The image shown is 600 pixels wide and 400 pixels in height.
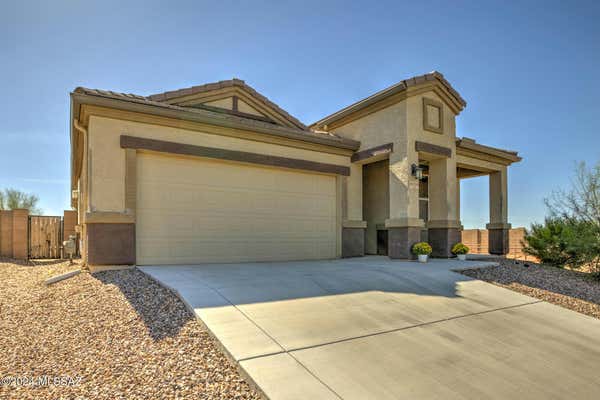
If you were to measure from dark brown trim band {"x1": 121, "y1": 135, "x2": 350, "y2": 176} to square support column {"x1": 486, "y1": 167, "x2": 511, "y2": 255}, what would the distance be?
291 inches

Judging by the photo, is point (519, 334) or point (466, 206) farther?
point (466, 206)

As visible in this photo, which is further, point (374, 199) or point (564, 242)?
point (374, 199)

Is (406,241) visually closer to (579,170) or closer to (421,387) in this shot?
(579,170)

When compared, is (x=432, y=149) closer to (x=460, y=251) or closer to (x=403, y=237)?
(x=403, y=237)

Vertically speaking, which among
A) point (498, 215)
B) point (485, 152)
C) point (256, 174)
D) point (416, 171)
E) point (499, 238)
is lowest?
point (499, 238)

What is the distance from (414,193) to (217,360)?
27.9 ft

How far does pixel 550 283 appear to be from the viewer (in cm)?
826

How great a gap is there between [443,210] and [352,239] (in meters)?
3.20

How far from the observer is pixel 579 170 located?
1052 cm

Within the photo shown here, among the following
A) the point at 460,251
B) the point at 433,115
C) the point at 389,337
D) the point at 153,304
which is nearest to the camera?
the point at 389,337

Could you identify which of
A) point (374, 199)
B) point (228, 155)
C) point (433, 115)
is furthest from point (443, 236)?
point (228, 155)

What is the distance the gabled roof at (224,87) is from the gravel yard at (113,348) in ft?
20.1

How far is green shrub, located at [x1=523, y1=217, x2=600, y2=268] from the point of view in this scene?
997 centimetres

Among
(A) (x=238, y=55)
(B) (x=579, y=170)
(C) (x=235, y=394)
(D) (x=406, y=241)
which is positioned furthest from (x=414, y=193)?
(C) (x=235, y=394)
